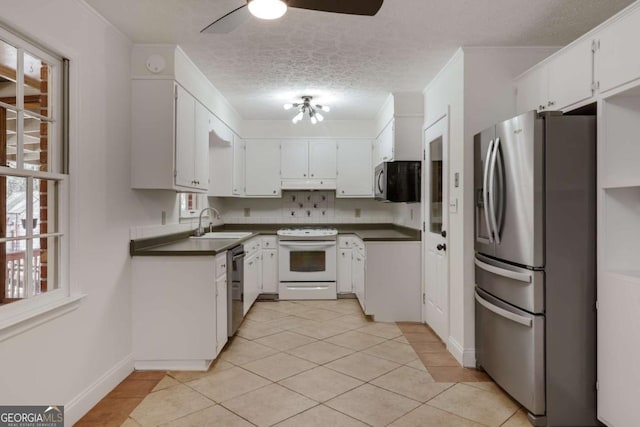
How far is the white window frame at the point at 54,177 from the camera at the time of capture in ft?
6.25

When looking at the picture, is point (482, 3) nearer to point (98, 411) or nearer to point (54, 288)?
point (54, 288)

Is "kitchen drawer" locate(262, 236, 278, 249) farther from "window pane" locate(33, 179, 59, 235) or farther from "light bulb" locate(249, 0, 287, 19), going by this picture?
"light bulb" locate(249, 0, 287, 19)

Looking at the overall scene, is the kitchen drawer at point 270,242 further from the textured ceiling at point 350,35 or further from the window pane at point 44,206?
the window pane at point 44,206

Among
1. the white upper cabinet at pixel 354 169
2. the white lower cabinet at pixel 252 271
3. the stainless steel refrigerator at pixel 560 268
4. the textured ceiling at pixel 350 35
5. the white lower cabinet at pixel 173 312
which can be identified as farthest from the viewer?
the white upper cabinet at pixel 354 169

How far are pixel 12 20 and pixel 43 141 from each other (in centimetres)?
63

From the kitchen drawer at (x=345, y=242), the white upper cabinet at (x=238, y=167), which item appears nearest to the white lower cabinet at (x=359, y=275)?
the kitchen drawer at (x=345, y=242)

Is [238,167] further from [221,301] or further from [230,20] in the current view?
[230,20]

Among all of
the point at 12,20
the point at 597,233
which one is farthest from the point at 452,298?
the point at 12,20

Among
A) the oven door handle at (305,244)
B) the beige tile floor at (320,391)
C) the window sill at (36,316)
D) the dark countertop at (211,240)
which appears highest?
the dark countertop at (211,240)

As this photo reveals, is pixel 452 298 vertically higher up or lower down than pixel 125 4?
lower down

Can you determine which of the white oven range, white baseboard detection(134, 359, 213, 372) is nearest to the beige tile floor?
white baseboard detection(134, 359, 213, 372)

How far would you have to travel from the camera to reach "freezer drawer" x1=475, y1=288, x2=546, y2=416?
2.16m

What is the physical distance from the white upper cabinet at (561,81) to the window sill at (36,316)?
3189 mm

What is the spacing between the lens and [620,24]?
1969 millimetres
